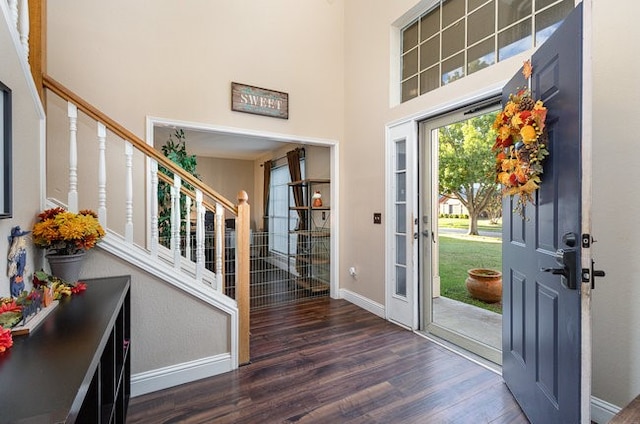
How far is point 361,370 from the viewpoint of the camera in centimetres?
227

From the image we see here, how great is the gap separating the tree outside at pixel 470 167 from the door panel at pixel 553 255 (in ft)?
9.24

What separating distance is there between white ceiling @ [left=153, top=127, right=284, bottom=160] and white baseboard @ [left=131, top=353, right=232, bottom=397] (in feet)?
11.0

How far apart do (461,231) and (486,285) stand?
226 centimetres

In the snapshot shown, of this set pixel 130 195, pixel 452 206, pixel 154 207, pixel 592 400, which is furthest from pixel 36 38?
pixel 452 206

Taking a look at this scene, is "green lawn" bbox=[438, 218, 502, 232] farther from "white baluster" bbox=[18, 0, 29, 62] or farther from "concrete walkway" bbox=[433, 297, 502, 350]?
"white baluster" bbox=[18, 0, 29, 62]

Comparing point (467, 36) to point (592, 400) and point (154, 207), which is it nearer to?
point (592, 400)

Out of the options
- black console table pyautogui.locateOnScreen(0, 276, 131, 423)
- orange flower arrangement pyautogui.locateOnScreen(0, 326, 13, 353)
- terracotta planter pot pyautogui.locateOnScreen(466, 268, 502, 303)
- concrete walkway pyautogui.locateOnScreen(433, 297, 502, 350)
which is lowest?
concrete walkway pyautogui.locateOnScreen(433, 297, 502, 350)

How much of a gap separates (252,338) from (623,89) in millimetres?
3186

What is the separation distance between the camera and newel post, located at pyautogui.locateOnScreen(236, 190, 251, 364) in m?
2.29

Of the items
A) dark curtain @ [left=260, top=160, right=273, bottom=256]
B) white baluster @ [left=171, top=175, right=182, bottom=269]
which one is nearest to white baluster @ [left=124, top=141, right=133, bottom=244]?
white baluster @ [left=171, top=175, right=182, bottom=269]

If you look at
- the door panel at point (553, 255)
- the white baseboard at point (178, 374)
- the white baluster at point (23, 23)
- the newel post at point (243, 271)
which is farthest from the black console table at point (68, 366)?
the door panel at point (553, 255)

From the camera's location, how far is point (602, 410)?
1.67 m

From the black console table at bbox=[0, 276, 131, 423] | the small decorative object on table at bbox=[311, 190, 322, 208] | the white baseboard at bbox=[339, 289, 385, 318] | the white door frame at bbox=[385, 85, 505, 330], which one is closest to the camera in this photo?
the black console table at bbox=[0, 276, 131, 423]

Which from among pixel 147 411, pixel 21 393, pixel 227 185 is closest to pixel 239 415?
pixel 147 411
